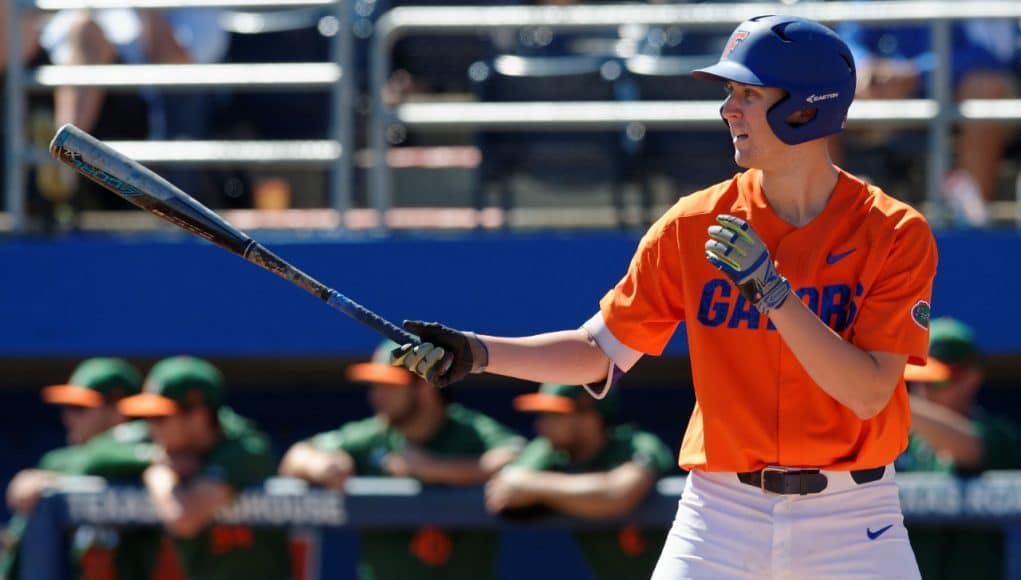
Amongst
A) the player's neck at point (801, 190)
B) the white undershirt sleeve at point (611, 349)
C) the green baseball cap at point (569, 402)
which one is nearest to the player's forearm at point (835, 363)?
the player's neck at point (801, 190)

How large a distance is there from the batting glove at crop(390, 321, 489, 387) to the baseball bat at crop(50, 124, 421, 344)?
85 mm

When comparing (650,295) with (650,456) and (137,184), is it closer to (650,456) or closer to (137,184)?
(137,184)

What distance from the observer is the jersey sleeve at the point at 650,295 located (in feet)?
10.7

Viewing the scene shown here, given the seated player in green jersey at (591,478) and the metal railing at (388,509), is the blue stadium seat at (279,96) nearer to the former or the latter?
the metal railing at (388,509)

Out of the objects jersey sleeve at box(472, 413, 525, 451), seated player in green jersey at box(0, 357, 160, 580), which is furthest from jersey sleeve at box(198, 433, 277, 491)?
jersey sleeve at box(472, 413, 525, 451)

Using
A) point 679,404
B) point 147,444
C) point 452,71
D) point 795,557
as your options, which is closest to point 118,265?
point 147,444

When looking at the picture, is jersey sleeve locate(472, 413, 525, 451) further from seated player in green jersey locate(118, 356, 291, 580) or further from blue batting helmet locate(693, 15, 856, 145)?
blue batting helmet locate(693, 15, 856, 145)

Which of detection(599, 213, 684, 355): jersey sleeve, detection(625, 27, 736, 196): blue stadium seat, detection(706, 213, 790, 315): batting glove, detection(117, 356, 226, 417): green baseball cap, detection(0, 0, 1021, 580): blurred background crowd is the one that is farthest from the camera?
detection(625, 27, 736, 196): blue stadium seat

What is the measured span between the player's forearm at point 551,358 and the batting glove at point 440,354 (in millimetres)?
42

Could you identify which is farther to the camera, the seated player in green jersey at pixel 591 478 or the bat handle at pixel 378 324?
the seated player in green jersey at pixel 591 478

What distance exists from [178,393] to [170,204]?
→ 251cm

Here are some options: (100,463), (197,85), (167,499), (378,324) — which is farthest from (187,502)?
(378,324)

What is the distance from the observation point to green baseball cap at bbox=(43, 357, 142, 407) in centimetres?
638

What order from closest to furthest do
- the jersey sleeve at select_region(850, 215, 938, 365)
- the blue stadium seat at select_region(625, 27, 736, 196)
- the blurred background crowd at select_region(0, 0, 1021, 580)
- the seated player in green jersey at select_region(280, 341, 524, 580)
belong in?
the jersey sleeve at select_region(850, 215, 938, 365) → the blurred background crowd at select_region(0, 0, 1021, 580) → the seated player in green jersey at select_region(280, 341, 524, 580) → the blue stadium seat at select_region(625, 27, 736, 196)
